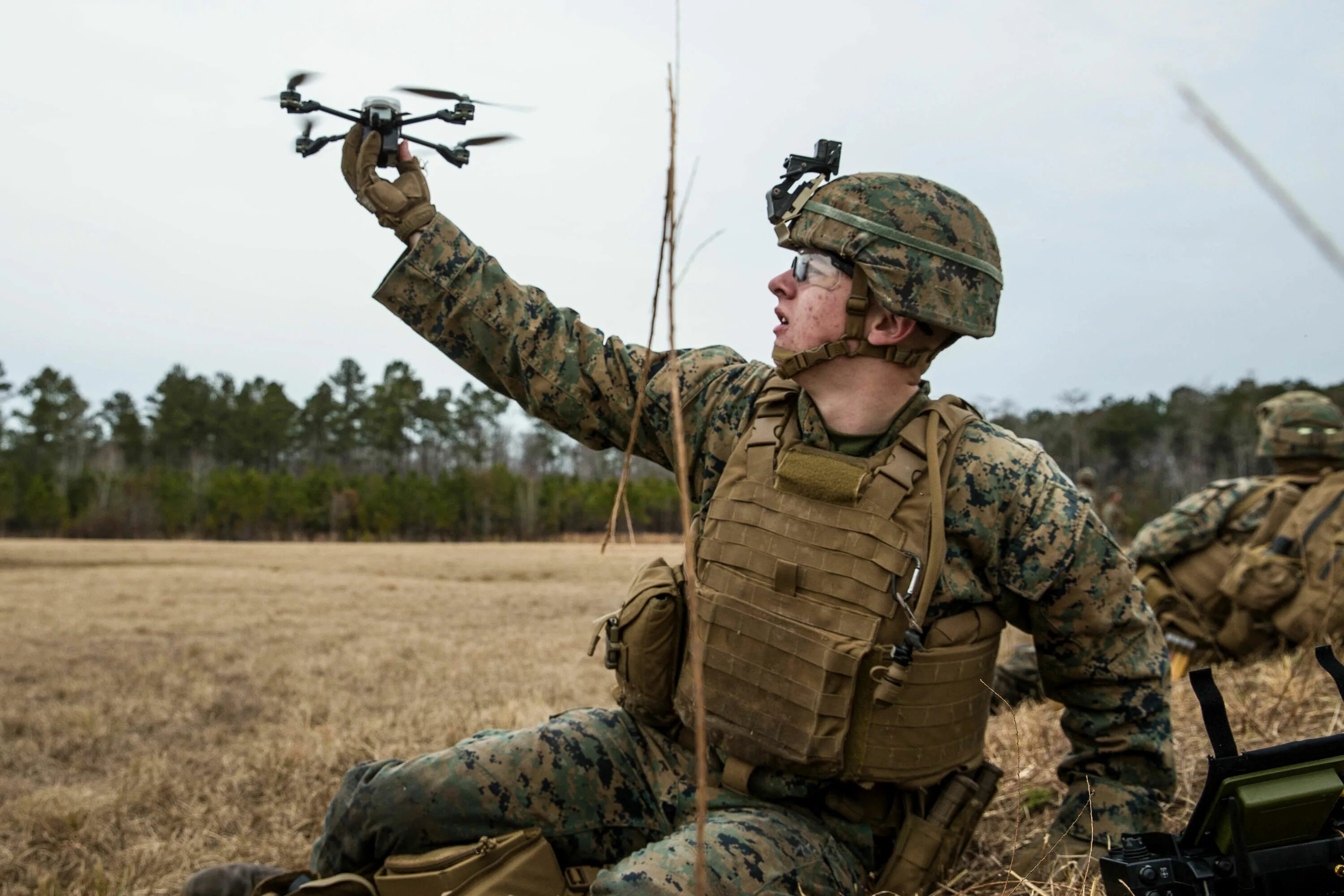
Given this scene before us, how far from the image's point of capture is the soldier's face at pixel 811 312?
2.63 metres

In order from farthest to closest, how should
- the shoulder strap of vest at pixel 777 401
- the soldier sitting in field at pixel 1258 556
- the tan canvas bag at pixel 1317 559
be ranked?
the soldier sitting in field at pixel 1258 556, the tan canvas bag at pixel 1317 559, the shoulder strap of vest at pixel 777 401

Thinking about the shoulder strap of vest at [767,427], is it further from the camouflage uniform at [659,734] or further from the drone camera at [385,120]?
the drone camera at [385,120]

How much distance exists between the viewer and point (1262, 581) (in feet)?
19.9

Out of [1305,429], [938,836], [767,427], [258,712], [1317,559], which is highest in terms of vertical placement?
[1305,429]

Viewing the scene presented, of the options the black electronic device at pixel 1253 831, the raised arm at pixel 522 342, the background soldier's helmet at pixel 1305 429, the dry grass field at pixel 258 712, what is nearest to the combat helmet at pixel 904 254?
the raised arm at pixel 522 342

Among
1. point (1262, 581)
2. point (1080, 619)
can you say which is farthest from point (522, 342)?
point (1262, 581)

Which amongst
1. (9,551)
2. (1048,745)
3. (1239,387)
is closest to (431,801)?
(1048,745)

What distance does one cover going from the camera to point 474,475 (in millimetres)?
54094

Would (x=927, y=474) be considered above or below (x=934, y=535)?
above

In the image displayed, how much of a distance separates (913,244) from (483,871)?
1952mm

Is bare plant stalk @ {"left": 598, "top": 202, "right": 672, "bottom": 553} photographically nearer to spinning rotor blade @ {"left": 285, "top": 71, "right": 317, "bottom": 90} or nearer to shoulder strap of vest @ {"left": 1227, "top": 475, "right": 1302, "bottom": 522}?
spinning rotor blade @ {"left": 285, "top": 71, "right": 317, "bottom": 90}

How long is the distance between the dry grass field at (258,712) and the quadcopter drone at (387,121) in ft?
4.20

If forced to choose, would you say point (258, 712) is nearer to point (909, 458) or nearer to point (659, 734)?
point (659, 734)

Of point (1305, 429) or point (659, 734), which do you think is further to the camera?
point (1305, 429)
